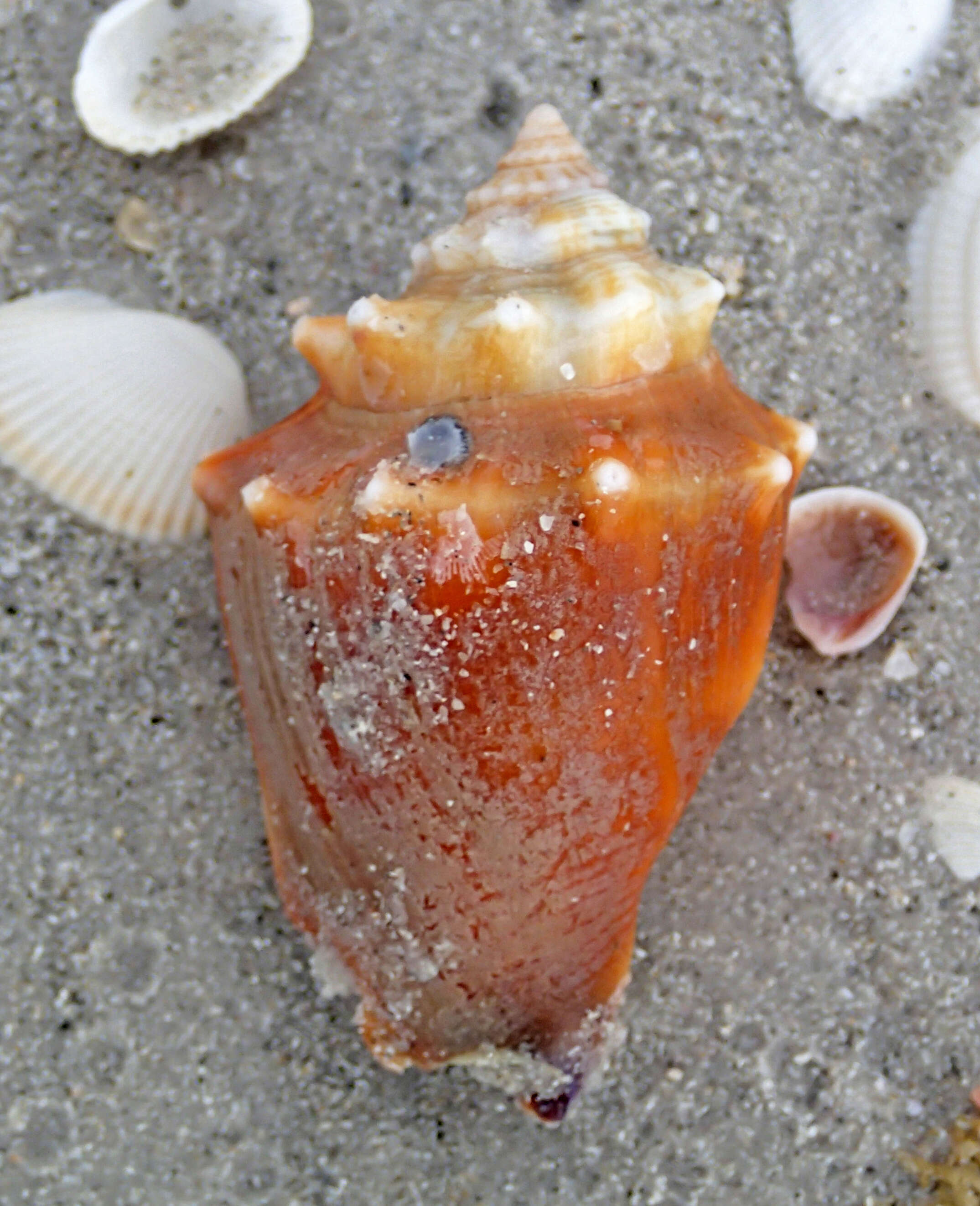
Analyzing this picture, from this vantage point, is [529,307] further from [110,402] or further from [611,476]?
[110,402]

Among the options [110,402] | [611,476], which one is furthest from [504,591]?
[110,402]

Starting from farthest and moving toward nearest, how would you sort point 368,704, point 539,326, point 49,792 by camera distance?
point 49,792 → point 368,704 → point 539,326

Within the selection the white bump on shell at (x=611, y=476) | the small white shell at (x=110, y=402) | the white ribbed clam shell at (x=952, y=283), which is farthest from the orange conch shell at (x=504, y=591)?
the white ribbed clam shell at (x=952, y=283)

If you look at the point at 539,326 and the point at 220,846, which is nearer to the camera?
the point at 539,326

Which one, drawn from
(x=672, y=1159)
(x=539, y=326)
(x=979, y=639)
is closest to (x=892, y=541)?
(x=979, y=639)

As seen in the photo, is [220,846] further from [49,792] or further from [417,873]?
[417,873]

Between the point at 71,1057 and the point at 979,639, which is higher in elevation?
the point at 979,639
